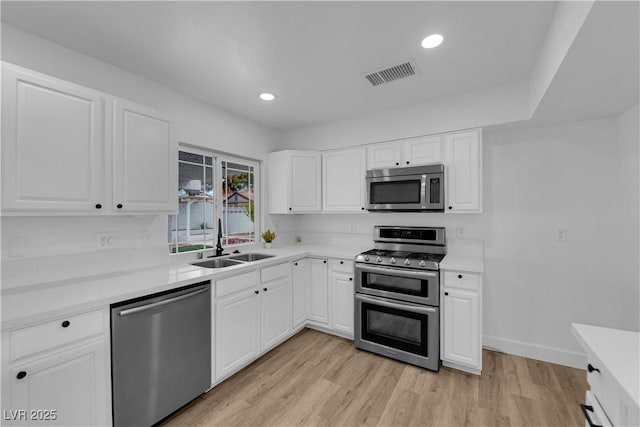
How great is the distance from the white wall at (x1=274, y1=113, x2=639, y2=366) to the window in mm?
2376

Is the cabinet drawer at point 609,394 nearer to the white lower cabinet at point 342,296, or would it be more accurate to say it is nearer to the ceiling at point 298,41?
the ceiling at point 298,41

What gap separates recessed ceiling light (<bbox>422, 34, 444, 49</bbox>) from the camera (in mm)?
1797

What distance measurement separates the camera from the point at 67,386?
1395mm

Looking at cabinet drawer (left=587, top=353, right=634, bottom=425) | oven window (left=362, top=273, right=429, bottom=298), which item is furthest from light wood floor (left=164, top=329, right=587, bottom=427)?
cabinet drawer (left=587, top=353, right=634, bottom=425)

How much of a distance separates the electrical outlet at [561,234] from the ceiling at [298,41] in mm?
1410

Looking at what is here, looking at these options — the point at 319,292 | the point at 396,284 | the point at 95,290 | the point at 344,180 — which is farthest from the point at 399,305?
the point at 95,290

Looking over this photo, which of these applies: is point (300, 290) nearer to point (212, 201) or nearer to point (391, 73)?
point (212, 201)

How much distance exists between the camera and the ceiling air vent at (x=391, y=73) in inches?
85.7

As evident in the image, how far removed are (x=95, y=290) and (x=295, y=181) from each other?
2.25 metres

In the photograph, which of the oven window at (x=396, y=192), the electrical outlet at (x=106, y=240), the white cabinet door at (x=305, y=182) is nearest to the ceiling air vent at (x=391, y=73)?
the oven window at (x=396, y=192)

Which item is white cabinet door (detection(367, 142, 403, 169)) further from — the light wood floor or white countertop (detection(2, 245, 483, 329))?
the light wood floor

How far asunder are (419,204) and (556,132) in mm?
1386

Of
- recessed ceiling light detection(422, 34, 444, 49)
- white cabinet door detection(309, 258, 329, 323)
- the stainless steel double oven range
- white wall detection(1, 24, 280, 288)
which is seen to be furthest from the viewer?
white cabinet door detection(309, 258, 329, 323)

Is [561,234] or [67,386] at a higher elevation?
[561,234]
